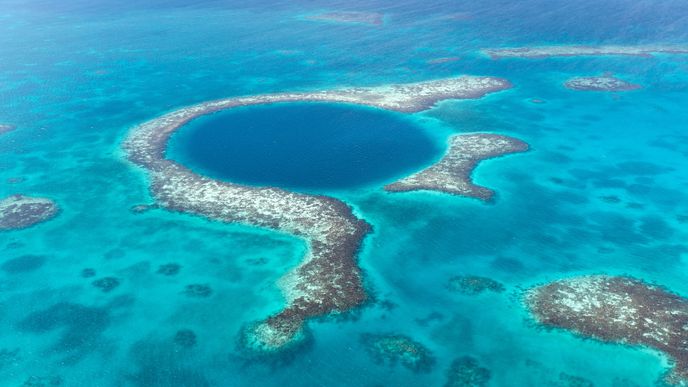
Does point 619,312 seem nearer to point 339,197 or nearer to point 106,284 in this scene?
point 339,197

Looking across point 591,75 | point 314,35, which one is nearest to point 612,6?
point 591,75

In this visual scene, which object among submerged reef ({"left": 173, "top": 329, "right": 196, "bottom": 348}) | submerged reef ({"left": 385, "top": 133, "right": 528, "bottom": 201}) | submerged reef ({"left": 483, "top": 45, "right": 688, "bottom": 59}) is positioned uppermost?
submerged reef ({"left": 483, "top": 45, "right": 688, "bottom": 59})

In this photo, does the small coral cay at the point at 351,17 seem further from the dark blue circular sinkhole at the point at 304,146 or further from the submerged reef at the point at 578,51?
the dark blue circular sinkhole at the point at 304,146

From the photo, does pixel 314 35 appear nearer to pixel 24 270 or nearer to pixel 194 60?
pixel 194 60

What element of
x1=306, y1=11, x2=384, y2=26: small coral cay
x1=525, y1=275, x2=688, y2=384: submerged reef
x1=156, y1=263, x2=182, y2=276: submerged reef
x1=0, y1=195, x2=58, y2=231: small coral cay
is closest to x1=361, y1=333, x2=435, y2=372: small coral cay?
x1=525, y1=275, x2=688, y2=384: submerged reef

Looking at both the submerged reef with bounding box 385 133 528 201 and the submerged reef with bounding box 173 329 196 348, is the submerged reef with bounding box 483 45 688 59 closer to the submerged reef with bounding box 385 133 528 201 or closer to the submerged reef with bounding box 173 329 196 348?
the submerged reef with bounding box 385 133 528 201

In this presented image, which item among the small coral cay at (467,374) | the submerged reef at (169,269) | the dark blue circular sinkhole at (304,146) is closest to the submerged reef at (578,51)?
the dark blue circular sinkhole at (304,146)

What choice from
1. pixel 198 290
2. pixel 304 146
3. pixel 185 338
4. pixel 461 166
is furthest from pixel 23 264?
pixel 461 166
